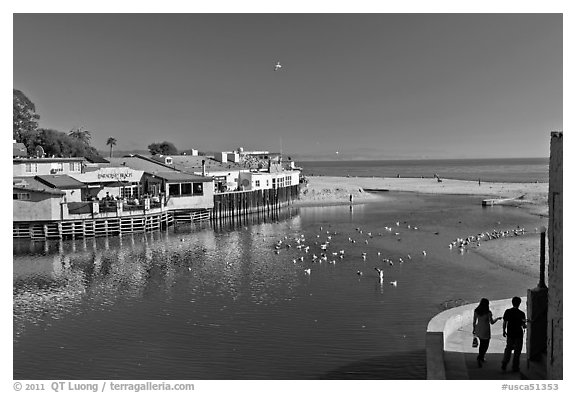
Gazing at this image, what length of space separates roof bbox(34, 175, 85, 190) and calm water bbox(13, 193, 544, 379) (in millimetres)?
7808

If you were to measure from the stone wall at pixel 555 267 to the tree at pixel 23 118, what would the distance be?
278ft

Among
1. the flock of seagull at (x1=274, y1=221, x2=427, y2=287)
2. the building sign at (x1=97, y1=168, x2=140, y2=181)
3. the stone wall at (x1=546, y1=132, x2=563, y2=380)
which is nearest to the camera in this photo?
the stone wall at (x1=546, y1=132, x2=563, y2=380)

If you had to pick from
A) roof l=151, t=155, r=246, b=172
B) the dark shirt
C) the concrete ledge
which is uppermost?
roof l=151, t=155, r=246, b=172

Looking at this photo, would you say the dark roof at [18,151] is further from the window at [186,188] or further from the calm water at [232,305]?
the calm water at [232,305]

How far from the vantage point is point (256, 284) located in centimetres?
3253

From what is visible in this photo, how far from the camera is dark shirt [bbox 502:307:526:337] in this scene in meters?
12.3

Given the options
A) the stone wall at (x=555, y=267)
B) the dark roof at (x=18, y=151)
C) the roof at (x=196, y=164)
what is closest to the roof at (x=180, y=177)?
the roof at (x=196, y=164)

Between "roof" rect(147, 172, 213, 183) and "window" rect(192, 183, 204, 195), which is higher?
"roof" rect(147, 172, 213, 183)

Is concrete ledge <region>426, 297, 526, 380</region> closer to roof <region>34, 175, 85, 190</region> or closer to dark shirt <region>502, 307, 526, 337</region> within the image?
dark shirt <region>502, 307, 526, 337</region>

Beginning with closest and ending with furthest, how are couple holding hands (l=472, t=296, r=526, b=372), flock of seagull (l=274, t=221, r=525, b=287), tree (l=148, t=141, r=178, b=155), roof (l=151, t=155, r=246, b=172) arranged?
couple holding hands (l=472, t=296, r=526, b=372) < flock of seagull (l=274, t=221, r=525, b=287) < roof (l=151, t=155, r=246, b=172) < tree (l=148, t=141, r=178, b=155)

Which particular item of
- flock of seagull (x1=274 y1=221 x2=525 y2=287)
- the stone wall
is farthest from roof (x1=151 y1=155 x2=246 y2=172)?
the stone wall

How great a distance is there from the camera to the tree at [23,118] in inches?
3344

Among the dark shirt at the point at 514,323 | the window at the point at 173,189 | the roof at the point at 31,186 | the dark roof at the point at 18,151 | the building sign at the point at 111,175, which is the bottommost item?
the dark shirt at the point at 514,323

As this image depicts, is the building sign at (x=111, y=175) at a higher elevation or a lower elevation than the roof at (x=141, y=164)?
lower
